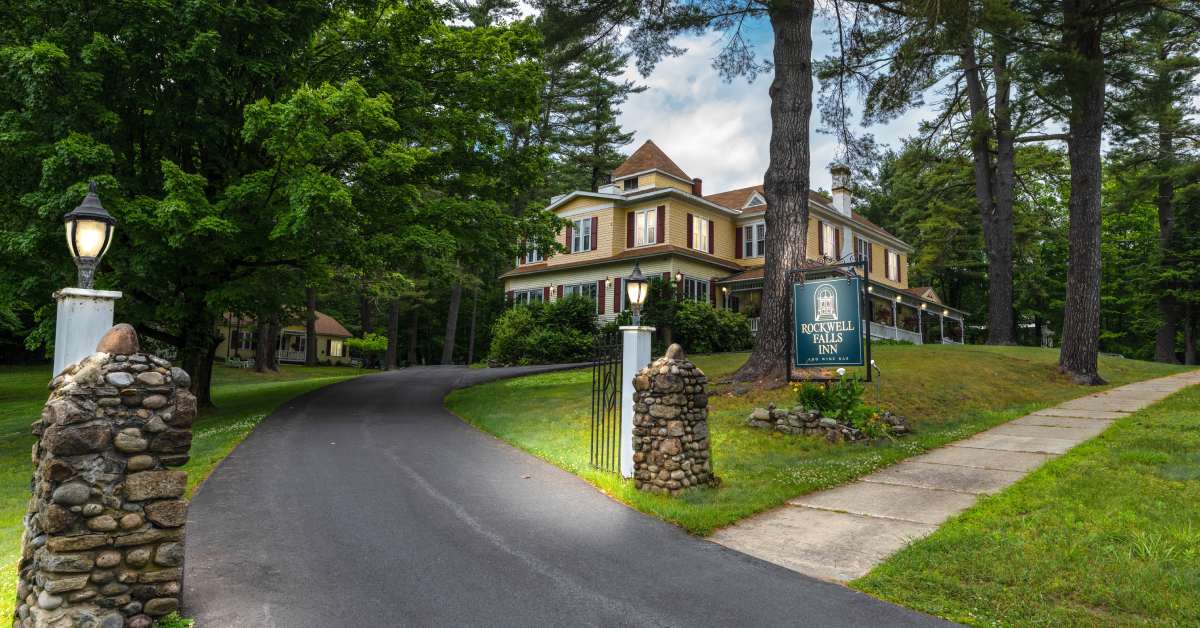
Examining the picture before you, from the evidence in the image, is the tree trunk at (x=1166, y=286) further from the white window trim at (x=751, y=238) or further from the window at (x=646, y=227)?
the window at (x=646, y=227)

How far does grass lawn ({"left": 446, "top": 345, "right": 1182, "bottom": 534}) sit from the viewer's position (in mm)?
7594

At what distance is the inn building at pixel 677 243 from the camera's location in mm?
27781

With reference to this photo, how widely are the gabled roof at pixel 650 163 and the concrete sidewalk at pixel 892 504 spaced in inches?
837

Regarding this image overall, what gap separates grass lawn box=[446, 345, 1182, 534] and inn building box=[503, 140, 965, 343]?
7082mm

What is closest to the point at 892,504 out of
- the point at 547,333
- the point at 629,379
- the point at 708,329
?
the point at 629,379

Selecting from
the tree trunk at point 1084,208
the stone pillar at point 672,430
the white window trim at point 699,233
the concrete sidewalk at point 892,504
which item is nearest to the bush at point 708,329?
the white window trim at point 699,233

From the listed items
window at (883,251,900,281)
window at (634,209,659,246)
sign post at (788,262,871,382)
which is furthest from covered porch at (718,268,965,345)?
sign post at (788,262,871,382)

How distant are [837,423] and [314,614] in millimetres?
8329

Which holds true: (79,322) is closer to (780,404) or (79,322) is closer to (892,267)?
(780,404)

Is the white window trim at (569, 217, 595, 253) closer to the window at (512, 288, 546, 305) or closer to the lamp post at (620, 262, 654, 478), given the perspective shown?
the window at (512, 288, 546, 305)

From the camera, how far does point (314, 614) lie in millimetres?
4316

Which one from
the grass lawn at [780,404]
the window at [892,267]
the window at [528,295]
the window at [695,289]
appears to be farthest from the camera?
the window at [892,267]

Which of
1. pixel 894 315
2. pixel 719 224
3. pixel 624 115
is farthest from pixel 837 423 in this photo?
pixel 624 115

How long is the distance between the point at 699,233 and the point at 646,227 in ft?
7.86
